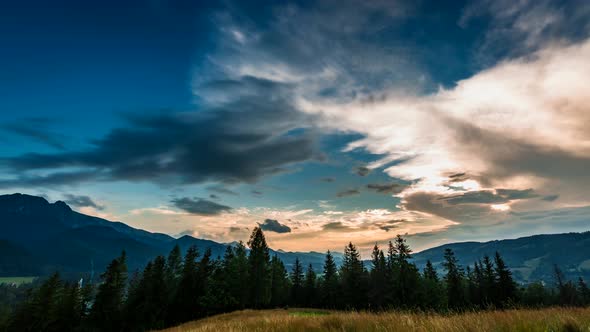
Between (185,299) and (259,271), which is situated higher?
(259,271)

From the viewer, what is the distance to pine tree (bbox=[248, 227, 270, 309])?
62062 millimetres

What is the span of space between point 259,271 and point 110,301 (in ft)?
94.9

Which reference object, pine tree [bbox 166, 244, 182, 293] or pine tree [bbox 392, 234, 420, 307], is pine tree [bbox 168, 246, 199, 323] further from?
pine tree [bbox 392, 234, 420, 307]

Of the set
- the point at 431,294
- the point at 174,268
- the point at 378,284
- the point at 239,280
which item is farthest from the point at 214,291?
the point at 431,294

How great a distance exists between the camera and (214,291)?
200 ft

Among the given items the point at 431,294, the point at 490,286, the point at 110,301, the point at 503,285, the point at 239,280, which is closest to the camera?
the point at 110,301

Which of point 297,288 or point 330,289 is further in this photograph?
point 297,288

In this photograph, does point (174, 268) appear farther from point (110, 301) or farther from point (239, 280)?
point (239, 280)

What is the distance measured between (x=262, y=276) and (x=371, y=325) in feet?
200

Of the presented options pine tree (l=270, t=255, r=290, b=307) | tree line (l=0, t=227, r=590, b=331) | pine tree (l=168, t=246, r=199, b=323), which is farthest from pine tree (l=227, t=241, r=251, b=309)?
pine tree (l=270, t=255, r=290, b=307)

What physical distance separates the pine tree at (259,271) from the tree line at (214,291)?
20 cm

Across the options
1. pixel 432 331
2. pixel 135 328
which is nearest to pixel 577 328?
pixel 432 331

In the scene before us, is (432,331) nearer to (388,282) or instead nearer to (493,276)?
(388,282)

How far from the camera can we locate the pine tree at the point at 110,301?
2110 inches
